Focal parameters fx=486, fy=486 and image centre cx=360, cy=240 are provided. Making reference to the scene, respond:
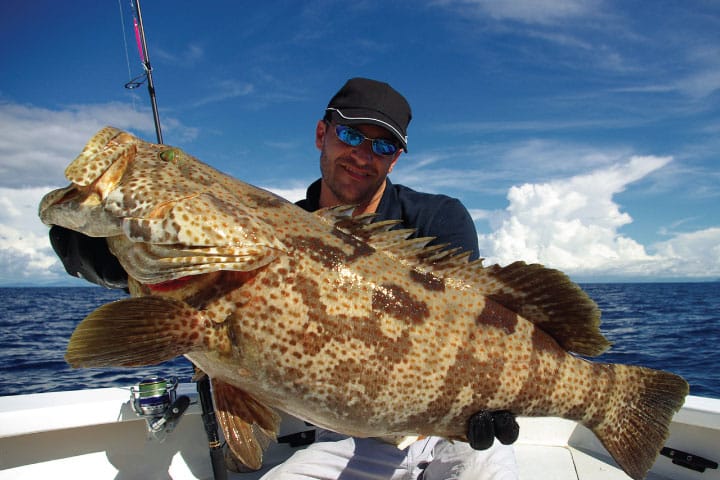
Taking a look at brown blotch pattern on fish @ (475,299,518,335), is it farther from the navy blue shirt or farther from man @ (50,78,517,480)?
the navy blue shirt

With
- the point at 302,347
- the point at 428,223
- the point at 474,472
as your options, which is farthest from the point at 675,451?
the point at 302,347

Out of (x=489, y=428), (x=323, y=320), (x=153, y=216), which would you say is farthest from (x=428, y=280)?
(x=153, y=216)

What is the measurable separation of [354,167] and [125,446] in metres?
3.24

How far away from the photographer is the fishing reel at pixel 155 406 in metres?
3.89

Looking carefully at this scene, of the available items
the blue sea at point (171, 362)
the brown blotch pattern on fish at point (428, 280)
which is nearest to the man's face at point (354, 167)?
the brown blotch pattern on fish at point (428, 280)

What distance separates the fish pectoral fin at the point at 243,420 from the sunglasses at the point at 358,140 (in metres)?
2.43

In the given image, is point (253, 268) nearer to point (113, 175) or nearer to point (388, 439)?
point (113, 175)

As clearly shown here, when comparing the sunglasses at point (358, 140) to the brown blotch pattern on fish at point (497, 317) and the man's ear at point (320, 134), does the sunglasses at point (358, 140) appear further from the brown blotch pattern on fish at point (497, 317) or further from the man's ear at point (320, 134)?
the brown blotch pattern on fish at point (497, 317)

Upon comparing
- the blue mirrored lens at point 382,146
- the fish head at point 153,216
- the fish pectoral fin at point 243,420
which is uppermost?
the blue mirrored lens at point 382,146

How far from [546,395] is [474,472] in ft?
3.47

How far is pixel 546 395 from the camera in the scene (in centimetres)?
302

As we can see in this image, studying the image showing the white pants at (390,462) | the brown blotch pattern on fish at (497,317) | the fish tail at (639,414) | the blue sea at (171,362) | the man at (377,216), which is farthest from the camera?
the blue sea at (171,362)

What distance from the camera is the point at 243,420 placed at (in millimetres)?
2787

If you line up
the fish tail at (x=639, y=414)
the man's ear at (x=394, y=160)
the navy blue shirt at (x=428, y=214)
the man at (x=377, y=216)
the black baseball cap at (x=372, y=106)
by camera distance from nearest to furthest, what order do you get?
the fish tail at (x=639, y=414) → the man at (x=377, y=216) → the black baseball cap at (x=372, y=106) → the navy blue shirt at (x=428, y=214) → the man's ear at (x=394, y=160)
